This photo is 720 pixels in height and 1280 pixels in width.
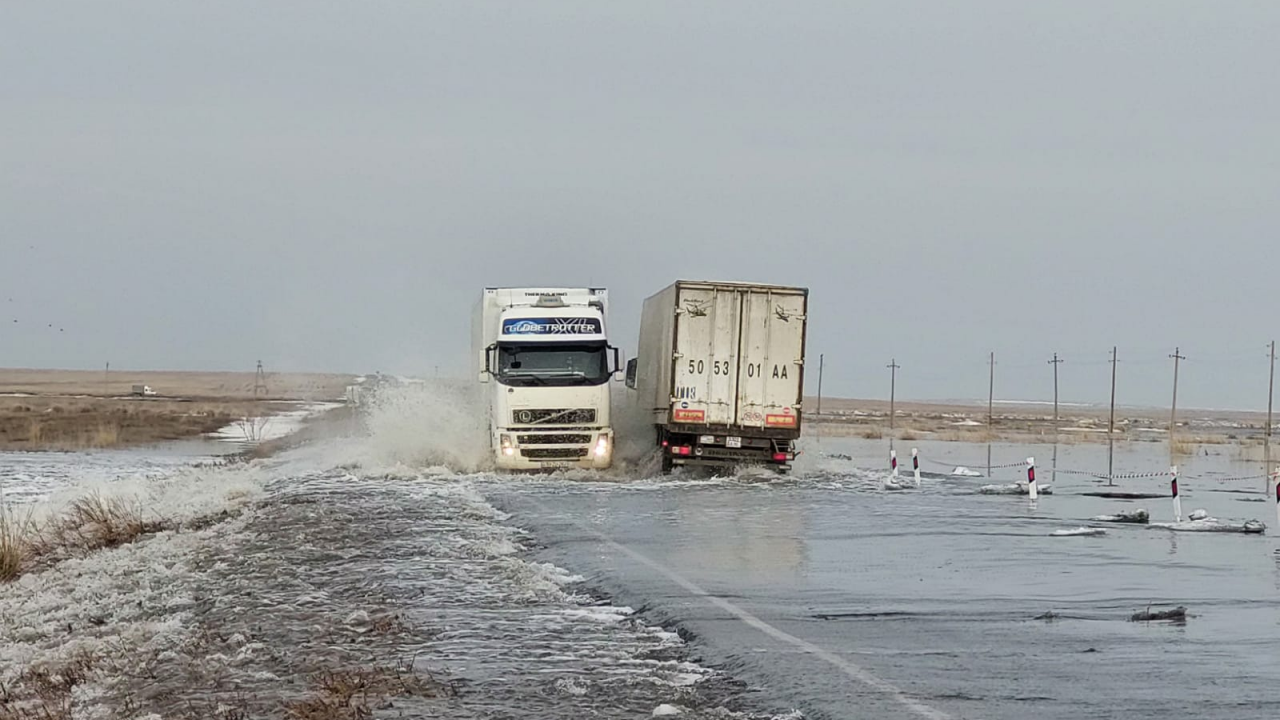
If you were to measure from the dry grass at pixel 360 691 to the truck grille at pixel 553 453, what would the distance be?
20.9 meters

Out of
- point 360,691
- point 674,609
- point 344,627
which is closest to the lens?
point 360,691

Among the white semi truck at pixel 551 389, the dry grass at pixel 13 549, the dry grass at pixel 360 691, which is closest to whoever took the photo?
the dry grass at pixel 360 691

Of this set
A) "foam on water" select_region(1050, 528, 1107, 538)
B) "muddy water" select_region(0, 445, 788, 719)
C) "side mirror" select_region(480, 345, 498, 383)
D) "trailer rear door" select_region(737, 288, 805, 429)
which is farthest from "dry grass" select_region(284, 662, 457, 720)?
"trailer rear door" select_region(737, 288, 805, 429)

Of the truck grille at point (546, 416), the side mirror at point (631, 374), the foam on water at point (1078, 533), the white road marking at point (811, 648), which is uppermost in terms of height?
the side mirror at point (631, 374)

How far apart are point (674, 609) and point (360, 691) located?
3.84 metres

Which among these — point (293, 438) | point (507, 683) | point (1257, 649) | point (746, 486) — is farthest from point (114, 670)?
point (293, 438)

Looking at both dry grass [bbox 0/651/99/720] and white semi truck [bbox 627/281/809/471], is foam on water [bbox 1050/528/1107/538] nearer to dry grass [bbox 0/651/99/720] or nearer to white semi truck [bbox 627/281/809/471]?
white semi truck [bbox 627/281/809/471]

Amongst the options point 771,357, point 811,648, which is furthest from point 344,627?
point 771,357

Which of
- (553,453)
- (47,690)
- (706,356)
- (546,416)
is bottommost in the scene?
(47,690)

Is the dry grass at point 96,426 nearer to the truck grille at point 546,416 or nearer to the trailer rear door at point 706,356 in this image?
the truck grille at point 546,416

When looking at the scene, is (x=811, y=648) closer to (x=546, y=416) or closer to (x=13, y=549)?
(x=13, y=549)

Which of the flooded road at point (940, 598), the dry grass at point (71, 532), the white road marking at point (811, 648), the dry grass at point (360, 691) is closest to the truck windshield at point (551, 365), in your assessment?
the flooded road at point (940, 598)

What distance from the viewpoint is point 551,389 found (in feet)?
97.1

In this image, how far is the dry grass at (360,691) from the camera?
7469 mm
